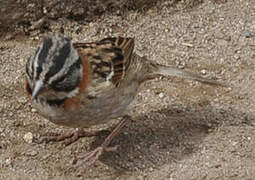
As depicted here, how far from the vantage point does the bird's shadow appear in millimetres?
6875

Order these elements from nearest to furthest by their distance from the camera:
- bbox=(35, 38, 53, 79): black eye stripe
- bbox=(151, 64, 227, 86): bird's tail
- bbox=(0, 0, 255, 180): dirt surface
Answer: bbox=(35, 38, 53, 79): black eye stripe → bbox=(0, 0, 255, 180): dirt surface → bbox=(151, 64, 227, 86): bird's tail

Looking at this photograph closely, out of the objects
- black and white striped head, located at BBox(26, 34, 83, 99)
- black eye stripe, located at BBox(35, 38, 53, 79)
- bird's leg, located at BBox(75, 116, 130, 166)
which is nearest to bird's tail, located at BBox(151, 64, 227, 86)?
bird's leg, located at BBox(75, 116, 130, 166)

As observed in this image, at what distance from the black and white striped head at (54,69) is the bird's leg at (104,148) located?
39.0 inches

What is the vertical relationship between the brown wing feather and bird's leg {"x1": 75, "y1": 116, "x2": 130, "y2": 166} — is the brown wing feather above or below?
above

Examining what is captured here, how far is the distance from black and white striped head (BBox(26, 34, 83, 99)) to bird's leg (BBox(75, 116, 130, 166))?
0.99 metres

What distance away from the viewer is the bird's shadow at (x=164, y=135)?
6.88m

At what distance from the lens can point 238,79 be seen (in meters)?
7.75

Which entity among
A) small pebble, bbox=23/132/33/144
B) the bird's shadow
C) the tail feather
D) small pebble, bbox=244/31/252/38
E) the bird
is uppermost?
the bird

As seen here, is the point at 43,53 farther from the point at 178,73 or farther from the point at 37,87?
the point at 178,73

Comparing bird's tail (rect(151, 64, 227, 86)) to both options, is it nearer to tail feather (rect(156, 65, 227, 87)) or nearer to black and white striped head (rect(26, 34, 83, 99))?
tail feather (rect(156, 65, 227, 87))

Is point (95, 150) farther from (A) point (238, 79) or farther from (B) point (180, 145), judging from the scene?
(A) point (238, 79)

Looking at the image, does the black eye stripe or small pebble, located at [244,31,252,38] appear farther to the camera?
small pebble, located at [244,31,252,38]

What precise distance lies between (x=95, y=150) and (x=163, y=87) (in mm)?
1283

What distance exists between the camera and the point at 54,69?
18.6ft
